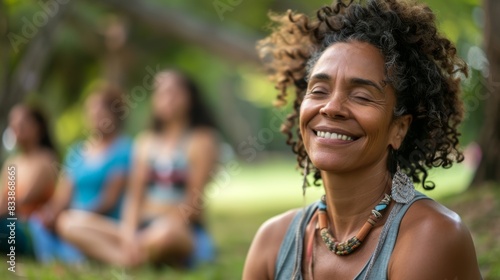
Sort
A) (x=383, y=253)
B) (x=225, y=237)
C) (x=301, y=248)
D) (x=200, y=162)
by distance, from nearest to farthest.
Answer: (x=383, y=253) < (x=301, y=248) < (x=200, y=162) < (x=225, y=237)

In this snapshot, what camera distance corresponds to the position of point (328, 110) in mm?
3098

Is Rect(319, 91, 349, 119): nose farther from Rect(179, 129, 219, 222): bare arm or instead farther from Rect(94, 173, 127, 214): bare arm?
Rect(94, 173, 127, 214): bare arm

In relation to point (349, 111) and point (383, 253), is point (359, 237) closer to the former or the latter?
point (383, 253)

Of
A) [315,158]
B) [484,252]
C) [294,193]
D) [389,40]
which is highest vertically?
[389,40]

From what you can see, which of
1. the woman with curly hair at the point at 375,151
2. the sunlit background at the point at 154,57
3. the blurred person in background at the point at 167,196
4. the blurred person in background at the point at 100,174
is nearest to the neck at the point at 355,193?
the woman with curly hair at the point at 375,151

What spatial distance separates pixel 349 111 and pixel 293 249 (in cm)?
65

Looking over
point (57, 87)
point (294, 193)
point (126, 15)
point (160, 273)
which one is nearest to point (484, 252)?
point (160, 273)

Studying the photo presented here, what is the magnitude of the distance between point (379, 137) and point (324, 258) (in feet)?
1.73

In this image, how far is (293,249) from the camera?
3.39 metres

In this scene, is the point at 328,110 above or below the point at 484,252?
above

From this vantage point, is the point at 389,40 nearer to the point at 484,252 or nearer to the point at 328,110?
the point at 328,110

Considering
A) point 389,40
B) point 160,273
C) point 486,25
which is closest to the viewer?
point 389,40
